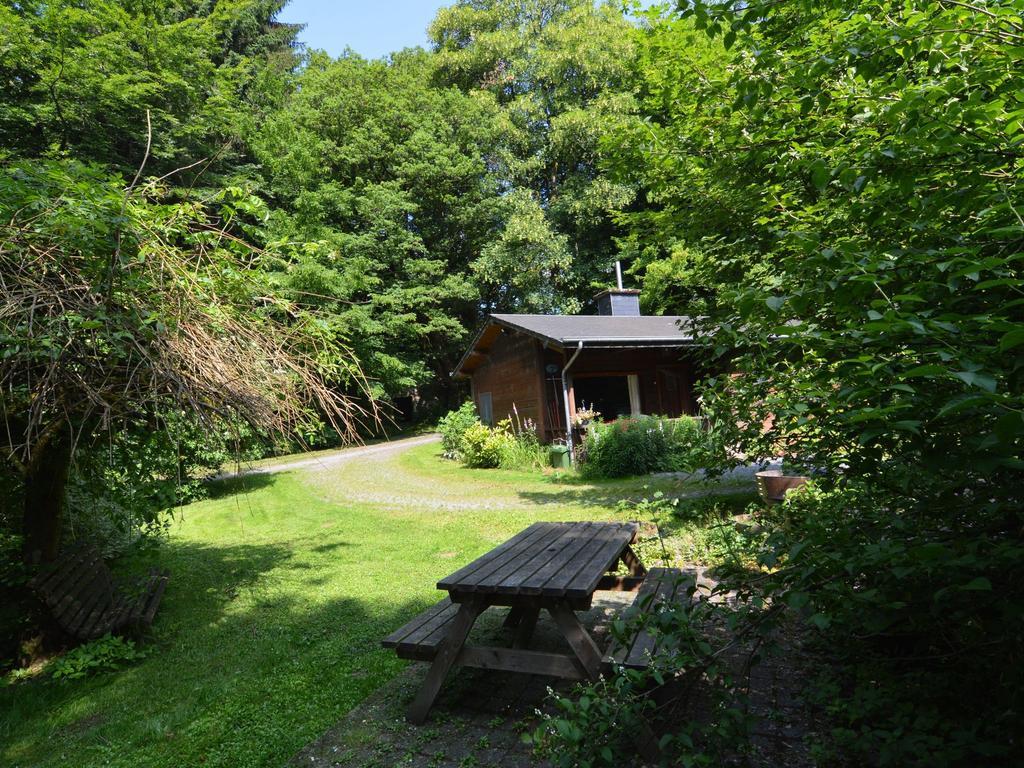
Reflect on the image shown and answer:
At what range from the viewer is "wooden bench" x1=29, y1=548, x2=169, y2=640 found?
13.7 ft

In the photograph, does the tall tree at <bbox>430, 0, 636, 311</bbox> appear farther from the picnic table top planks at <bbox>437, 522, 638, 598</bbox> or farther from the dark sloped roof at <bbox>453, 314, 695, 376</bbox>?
the picnic table top planks at <bbox>437, 522, 638, 598</bbox>

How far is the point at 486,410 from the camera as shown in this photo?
19.4 m

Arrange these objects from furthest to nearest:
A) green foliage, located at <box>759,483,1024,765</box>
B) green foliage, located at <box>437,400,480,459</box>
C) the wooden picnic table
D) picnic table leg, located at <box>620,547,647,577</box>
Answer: green foliage, located at <box>437,400,480,459</box>
picnic table leg, located at <box>620,547,647,577</box>
the wooden picnic table
green foliage, located at <box>759,483,1024,765</box>

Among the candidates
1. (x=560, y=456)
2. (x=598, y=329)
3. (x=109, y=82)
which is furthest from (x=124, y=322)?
(x=109, y=82)

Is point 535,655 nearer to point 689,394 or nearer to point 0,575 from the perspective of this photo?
point 0,575

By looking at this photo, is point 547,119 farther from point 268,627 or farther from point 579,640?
point 579,640

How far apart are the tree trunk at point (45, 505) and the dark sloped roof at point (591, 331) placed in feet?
31.7

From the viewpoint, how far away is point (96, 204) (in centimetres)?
303

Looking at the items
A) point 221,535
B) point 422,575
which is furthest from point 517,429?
point 422,575

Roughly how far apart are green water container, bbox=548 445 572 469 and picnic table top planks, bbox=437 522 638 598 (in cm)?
872

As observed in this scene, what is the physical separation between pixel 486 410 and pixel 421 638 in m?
16.3

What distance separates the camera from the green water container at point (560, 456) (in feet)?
43.1

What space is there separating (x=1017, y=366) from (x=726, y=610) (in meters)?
1.04

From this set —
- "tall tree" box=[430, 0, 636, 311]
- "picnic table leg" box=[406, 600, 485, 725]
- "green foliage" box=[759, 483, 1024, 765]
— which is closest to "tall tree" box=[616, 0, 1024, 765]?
"green foliage" box=[759, 483, 1024, 765]
